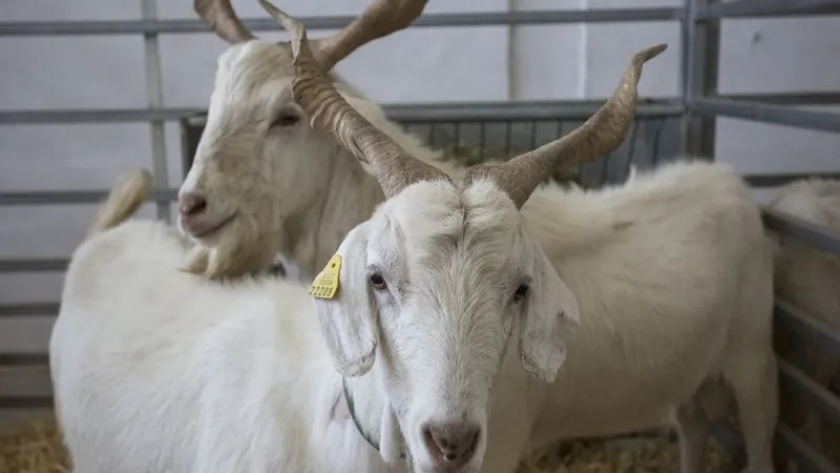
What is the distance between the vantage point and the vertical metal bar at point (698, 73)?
12.1ft

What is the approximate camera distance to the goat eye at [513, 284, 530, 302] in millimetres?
1861

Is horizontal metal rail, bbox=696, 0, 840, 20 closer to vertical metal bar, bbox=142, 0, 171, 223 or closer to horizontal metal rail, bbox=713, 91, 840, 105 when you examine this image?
horizontal metal rail, bbox=713, 91, 840, 105

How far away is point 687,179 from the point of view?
3.22 metres

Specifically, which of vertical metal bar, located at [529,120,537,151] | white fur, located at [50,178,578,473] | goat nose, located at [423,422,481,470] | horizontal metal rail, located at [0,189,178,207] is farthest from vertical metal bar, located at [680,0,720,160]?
goat nose, located at [423,422,481,470]

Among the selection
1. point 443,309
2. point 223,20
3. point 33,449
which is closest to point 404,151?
point 443,309

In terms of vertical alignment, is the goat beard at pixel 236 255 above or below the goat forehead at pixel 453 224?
below

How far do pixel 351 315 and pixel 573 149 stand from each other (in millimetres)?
709

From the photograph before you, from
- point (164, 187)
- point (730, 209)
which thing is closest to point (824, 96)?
point (730, 209)

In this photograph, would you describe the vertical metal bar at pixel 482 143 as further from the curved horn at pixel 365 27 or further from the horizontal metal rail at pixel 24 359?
the horizontal metal rail at pixel 24 359

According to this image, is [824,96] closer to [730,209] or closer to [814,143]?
[730,209]

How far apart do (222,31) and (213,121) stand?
53 centimetres

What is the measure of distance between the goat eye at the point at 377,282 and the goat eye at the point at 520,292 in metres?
0.25

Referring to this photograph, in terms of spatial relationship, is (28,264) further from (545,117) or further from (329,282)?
(329,282)

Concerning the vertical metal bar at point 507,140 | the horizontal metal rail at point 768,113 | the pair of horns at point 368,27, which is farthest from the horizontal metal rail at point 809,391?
the pair of horns at point 368,27
